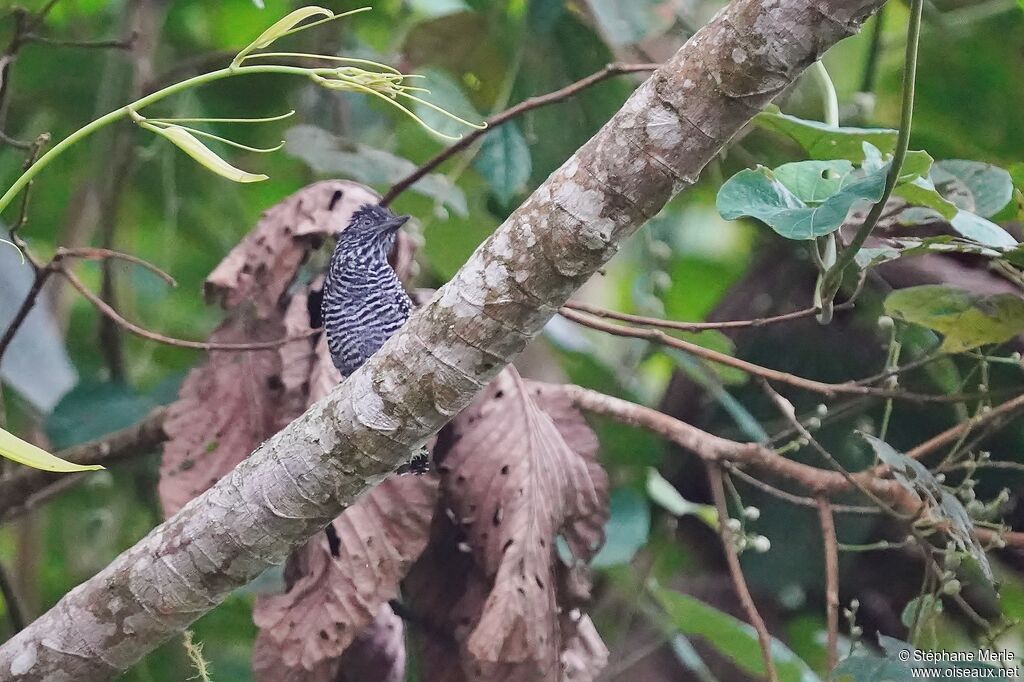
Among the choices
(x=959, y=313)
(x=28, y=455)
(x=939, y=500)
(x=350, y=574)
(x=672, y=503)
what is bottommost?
(x=672, y=503)

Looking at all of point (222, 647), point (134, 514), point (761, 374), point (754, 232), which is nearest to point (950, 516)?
point (761, 374)

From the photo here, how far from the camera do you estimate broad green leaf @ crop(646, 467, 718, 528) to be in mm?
1973

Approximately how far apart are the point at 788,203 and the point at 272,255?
0.70 meters

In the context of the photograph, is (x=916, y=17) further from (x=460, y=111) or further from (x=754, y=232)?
(x=754, y=232)

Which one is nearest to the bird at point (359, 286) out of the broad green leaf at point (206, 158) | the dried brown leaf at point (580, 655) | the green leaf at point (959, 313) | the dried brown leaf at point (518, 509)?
the dried brown leaf at point (518, 509)

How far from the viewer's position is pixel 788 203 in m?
1.13

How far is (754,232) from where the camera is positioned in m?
2.23

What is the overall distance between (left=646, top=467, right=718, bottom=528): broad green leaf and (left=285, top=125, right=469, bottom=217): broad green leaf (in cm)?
67

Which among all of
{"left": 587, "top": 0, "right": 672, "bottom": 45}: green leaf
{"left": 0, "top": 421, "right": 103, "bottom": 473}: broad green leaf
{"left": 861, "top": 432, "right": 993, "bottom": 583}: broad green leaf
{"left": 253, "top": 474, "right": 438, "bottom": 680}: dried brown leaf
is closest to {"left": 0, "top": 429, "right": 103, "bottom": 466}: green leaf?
{"left": 0, "top": 421, "right": 103, "bottom": 473}: broad green leaf

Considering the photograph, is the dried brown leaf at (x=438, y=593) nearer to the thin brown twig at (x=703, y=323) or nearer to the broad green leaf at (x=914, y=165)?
the thin brown twig at (x=703, y=323)

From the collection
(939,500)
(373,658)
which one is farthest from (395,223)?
(939,500)

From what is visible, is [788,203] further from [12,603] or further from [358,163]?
[12,603]

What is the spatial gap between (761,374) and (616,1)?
70cm

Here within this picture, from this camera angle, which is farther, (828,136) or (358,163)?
(358,163)
